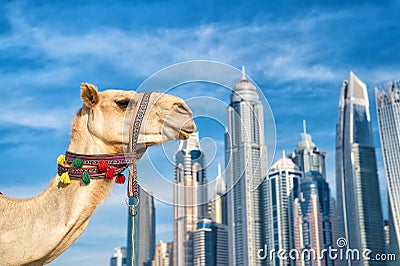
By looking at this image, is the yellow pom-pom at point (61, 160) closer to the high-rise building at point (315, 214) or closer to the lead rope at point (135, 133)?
the lead rope at point (135, 133)

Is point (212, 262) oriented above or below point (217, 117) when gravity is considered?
above

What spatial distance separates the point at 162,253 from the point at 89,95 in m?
147

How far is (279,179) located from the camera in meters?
143

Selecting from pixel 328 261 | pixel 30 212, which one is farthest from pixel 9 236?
pixel 328 261

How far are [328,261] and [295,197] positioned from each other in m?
30.0

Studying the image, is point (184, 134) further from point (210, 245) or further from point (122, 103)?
point (210, 245)

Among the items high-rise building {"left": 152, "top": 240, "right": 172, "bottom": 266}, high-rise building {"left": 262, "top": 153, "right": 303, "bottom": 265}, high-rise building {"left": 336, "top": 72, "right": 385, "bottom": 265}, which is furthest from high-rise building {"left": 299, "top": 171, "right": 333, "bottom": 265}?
high-rise building {"left": 152, "top": 240, "right": 172, "bottom": 266}

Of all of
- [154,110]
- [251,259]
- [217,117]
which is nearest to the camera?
[154,110]

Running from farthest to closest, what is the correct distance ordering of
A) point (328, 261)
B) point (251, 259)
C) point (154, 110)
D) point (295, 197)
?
point (295, 197)
point (251, 259)
point (328, 261)
point (154, 110)

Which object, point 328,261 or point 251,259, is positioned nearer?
point 328,261

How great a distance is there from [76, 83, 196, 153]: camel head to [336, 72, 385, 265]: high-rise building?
113 metres

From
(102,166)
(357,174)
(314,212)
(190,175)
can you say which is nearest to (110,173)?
(102,166)

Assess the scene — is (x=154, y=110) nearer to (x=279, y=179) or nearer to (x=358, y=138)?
(x=358, y=138)

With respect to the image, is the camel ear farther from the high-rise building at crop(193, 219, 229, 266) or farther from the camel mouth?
the high-rise building at crop(193, 219, 229, 266)
